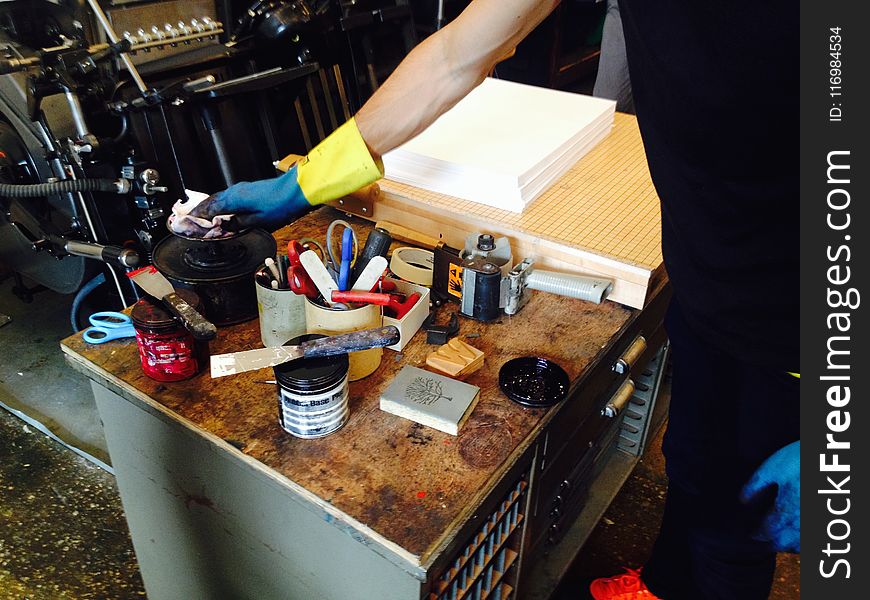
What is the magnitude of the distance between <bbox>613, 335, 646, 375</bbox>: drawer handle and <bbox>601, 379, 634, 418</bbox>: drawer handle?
0.09m

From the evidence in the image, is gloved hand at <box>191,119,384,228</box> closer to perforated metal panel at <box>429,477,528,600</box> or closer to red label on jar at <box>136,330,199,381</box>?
red label on jar at <box>136,330,199,381</box>

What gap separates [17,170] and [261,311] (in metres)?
1.07

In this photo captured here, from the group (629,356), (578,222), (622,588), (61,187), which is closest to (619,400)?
(629,356)

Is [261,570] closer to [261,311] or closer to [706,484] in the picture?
[261,311]

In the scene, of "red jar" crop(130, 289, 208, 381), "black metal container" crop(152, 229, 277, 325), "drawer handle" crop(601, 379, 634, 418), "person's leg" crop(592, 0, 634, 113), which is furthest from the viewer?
"person's leg" crop(592, 0, 634, 113)

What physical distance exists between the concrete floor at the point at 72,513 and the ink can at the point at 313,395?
0.87 meters

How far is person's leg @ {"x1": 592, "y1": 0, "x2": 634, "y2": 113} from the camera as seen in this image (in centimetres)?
210

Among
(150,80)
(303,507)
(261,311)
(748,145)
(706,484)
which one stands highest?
(748,145)

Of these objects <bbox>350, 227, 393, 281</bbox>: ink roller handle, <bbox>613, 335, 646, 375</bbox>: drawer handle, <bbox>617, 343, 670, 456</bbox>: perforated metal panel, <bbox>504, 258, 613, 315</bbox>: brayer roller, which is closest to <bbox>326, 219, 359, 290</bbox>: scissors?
<bbox>350, 227, 393, 281</bbox>: ink roller handle

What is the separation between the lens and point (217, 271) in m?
0.94

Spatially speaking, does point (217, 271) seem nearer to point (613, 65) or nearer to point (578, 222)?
point (578, 222)

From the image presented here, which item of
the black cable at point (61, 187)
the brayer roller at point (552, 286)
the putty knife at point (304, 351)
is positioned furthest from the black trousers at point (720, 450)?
the black cable at point (61, 187)

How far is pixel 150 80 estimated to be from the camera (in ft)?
5.32

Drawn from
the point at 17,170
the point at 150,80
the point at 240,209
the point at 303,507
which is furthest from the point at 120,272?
the point at 303,507
